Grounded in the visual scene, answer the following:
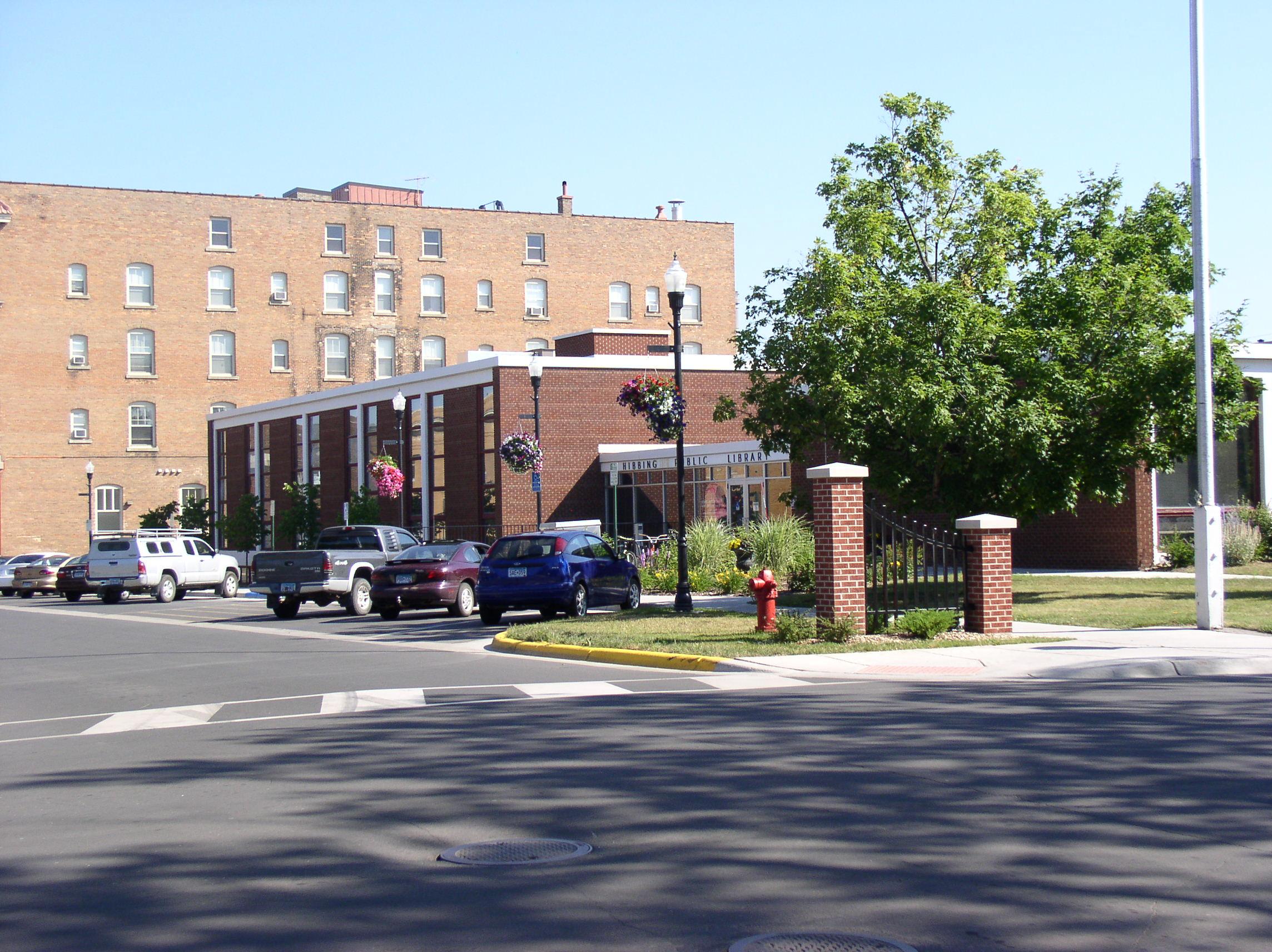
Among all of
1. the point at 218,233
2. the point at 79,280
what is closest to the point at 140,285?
the point at 79,280

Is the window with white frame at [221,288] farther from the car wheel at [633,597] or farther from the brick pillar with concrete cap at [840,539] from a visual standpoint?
the brick pillar with concrete cap at [840,539]

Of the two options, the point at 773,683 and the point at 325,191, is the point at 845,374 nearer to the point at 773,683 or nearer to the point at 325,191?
the point at 773,683

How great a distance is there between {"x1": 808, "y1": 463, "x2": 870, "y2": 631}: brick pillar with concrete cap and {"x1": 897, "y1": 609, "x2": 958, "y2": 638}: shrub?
1.89ft

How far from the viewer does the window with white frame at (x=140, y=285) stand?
65625 millimetres

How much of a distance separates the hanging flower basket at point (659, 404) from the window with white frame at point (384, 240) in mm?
48522

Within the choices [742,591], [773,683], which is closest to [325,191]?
[742,591]

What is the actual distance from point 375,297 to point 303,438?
1787cm

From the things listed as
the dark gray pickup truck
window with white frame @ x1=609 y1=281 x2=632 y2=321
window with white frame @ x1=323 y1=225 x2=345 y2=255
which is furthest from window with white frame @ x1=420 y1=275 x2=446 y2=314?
the dark gray pickup truck

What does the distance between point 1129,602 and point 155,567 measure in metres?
26.1

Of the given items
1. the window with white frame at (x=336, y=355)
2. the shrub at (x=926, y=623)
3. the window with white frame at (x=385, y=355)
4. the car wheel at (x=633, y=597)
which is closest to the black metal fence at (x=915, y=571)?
the shrub at (x=926, y=623)

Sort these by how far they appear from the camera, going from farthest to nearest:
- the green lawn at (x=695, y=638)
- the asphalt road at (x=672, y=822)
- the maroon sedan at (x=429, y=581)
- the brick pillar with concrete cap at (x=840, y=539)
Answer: the maroon sedan at (x=429, y=581) → the brick pillar with concrete cap at (x=840, y=539) → the green lawn at (x=695, y=638) → the asphalt road at (x=672, y=822)

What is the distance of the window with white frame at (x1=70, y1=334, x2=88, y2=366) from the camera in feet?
211

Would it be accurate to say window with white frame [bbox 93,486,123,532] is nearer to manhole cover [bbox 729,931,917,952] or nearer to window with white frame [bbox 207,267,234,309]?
window with white frame [bbox 207,267,234,309]

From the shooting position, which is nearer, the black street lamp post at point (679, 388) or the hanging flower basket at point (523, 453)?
the black street lamp post at point (679, 388)
